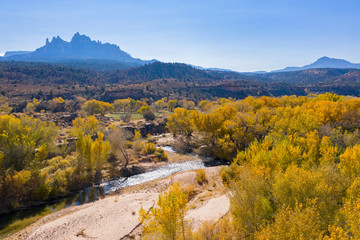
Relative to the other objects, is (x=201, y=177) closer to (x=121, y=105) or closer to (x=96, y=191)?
(x=96, y=191)

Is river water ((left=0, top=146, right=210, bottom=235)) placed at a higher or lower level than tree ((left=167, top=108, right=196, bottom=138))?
lower

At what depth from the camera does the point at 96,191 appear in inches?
1181

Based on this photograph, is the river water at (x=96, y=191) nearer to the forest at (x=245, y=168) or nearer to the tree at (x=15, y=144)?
the forest at (x=245, y=168)

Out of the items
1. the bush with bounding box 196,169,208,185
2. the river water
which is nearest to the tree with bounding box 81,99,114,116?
the river water

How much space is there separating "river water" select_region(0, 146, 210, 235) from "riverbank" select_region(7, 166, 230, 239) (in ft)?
6.27

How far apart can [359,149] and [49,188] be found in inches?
1397

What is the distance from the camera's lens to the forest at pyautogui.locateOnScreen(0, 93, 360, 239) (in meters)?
10.1

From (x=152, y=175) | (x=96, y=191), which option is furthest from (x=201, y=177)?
(x=96, y=191)

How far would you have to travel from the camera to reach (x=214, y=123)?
1754 inches

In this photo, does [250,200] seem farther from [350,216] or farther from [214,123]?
[214,123]

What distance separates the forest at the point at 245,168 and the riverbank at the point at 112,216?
2.01 m

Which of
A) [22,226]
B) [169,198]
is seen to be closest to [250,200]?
[169,198]

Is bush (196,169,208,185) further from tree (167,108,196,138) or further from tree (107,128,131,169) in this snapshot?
tree (167,108,196,138)

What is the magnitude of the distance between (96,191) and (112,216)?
32.4 feet
